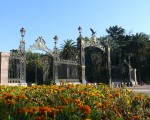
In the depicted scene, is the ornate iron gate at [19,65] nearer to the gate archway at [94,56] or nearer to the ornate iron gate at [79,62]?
the ornate iron gate at [79,62]

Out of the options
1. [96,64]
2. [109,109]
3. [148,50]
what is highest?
[148,50]

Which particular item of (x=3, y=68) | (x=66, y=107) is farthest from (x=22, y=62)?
(x=66, y=107)

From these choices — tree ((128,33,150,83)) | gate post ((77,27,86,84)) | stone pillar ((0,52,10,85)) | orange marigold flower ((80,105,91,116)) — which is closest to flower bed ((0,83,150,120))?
orange marigold flower ((80,105,91,116))

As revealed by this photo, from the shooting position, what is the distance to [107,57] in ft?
121

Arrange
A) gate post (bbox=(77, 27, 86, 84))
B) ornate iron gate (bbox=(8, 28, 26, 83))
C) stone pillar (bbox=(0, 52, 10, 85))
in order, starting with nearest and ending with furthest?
stone pillar (bbox=(0, 52, 10, 85)) → ornate iron gate (bbox=(8, 28, 26, 83)) → gate post (bbox=(77, 27, 86, 84))

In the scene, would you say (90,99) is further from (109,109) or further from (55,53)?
(55,53)

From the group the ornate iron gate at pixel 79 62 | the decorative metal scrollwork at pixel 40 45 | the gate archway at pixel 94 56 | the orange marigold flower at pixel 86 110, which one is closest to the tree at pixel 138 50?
the gate archway at pixel 94 56

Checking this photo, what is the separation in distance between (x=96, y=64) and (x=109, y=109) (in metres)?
33.0

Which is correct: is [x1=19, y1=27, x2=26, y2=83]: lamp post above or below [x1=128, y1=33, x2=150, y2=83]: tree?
below

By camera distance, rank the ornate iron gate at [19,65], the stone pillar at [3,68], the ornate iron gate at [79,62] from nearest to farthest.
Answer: the stone pillar at [3,68], the ornate iron gate at [19,65], the ornate iron gate at [79,62]

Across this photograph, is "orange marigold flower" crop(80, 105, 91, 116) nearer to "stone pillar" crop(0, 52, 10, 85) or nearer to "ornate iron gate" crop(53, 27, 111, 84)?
"stone pillar" crop(0, 52, 10, 85)

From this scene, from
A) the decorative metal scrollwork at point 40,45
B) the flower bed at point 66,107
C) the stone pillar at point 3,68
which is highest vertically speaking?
the decorative metal scrollwork at point 40,45

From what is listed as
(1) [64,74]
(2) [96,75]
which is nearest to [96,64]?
(2) [96,75]

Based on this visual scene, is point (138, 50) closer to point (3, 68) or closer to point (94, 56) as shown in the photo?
point (94, 56)
